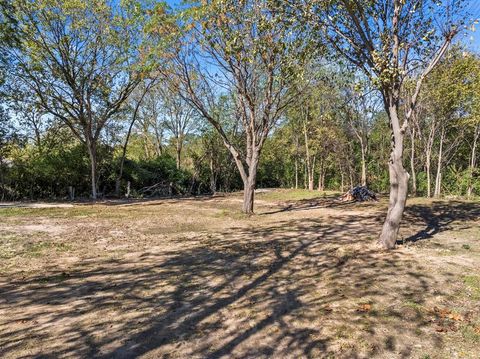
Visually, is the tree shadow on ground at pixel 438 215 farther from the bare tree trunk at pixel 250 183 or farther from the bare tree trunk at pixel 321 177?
the bare tree trunk at pixel 321 177

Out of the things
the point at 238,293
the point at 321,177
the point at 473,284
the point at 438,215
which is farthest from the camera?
the point at 321,177

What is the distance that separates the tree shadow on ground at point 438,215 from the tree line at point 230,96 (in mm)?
1940

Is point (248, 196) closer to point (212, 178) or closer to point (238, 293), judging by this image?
point (238, 293)

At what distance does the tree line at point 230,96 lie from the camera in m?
7.42

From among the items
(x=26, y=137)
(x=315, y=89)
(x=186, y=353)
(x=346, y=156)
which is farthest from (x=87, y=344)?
(x=346, y=156)

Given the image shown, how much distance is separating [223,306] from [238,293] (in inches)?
19.3

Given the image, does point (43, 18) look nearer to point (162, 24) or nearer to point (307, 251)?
point (162, 24)

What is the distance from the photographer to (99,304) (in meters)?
4.45

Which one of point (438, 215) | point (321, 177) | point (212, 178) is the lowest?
point (438, 215)

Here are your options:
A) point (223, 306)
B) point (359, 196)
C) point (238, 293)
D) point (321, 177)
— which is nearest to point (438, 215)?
point (359, 196)

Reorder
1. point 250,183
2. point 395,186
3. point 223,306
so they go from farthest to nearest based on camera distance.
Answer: point 250,183
point 395,186
point 223,306

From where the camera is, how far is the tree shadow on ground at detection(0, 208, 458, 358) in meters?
3.48

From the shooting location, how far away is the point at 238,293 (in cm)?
493

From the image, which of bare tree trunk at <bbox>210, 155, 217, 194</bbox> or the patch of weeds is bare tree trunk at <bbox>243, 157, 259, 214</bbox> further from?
bare tree trunk at <bbox>210, 155, 217, 194</bbox>
